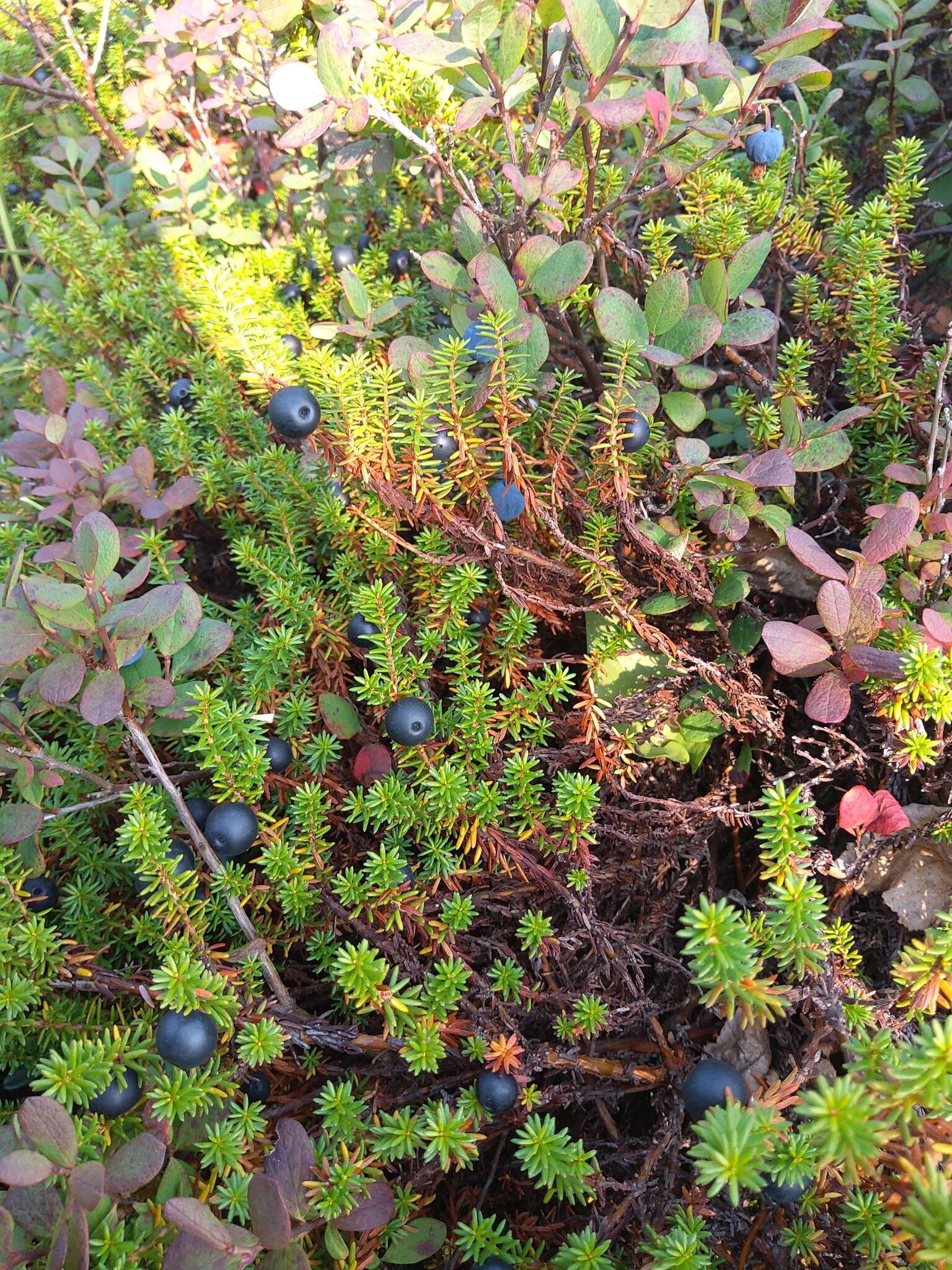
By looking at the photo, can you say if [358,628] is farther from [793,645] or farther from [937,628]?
[937,628]

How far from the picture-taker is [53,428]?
1.73 m

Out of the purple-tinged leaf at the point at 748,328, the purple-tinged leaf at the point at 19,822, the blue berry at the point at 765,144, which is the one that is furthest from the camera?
the blue berry at the point at 765,144

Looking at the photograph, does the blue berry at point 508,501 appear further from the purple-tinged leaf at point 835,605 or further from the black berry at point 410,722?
the purple-tinged leaf at point 835,605

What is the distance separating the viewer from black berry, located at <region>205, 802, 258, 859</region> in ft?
4.07

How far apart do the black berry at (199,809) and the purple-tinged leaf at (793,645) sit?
0.94 meters

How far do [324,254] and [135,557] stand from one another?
1074mm

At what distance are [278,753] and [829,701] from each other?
2.85ft

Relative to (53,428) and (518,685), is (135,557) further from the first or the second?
Answer: (518,685)

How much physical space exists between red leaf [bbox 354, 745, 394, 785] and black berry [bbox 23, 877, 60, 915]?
539 millimetres

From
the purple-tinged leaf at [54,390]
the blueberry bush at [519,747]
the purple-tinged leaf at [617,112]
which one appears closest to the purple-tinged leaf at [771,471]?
the blueberry bush at [519,747]

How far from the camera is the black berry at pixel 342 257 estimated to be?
219 cm

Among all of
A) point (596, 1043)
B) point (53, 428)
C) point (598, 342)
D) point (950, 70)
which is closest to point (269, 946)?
point (596, 1043)

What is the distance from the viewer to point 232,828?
1238 millimetres

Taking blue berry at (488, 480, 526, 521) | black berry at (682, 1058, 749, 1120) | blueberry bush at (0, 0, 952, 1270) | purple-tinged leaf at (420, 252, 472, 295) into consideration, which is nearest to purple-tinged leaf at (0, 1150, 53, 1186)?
blueberry bush at (0, 0, 952, 1270)
